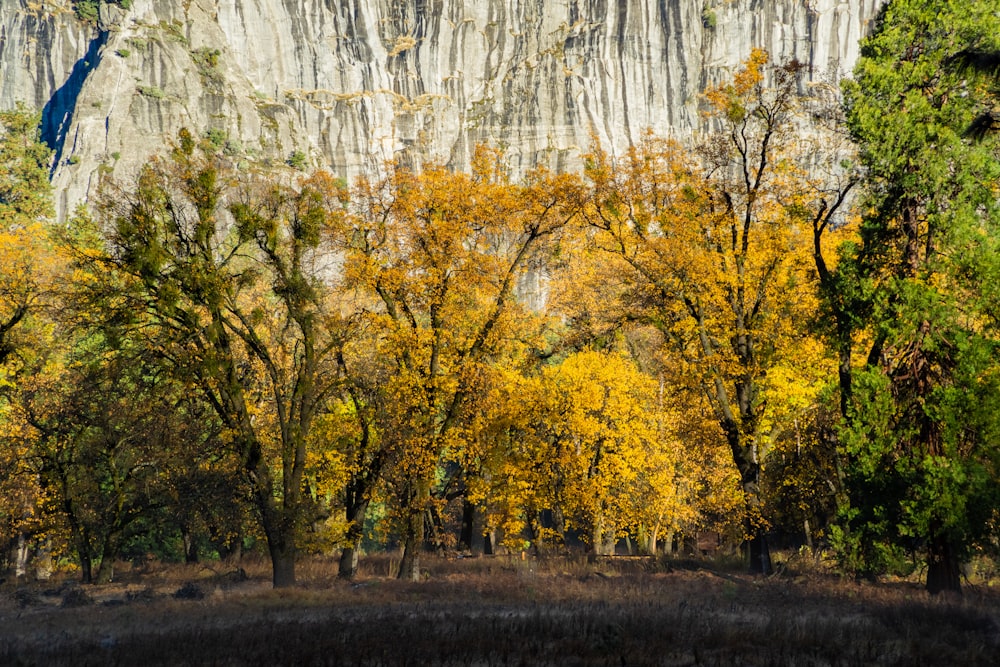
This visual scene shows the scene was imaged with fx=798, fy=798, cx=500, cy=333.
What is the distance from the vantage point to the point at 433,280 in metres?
21.8

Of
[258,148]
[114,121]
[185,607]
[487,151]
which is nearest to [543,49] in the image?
[258,148]

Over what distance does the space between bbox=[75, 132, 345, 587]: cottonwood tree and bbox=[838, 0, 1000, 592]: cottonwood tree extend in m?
12.9

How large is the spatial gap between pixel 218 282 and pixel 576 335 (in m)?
13.8

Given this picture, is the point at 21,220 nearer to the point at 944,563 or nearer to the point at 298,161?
the point at 944,563

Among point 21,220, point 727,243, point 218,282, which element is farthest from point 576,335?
point 21,220

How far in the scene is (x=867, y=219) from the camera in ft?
57.5

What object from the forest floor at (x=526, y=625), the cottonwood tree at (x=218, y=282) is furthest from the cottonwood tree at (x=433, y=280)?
the forest floor at (x=526, y=625)

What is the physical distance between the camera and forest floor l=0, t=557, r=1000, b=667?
973cm

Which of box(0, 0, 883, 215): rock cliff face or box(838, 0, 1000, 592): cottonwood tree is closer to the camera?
box(838, 0, 1000, 592): cottonwood tree

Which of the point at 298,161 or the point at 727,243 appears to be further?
the point at 298,161

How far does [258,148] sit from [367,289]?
142m

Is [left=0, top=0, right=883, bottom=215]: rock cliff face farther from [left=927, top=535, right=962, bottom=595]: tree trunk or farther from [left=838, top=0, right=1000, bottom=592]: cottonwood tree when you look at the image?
[left=927, top=535, right=962, bottom=595]: tree trunk

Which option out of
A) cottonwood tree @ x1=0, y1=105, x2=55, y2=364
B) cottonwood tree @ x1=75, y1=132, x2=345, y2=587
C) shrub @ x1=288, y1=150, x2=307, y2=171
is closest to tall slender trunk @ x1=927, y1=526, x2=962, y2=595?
cottonwood tree @ x1=75, y1=132, x2=345, y2=587

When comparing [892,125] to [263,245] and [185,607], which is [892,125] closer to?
[263,245]
